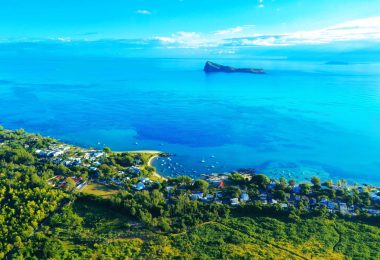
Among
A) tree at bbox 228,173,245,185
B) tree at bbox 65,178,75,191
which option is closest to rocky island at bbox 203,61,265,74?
tree at bbox 228,173,245,185

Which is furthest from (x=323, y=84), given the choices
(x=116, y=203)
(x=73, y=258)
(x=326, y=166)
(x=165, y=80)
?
(x=73, y=258)

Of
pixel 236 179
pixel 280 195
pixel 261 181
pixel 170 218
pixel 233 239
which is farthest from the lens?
pixel 236 179

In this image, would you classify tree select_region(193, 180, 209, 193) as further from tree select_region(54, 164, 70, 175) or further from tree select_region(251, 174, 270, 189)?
tree select_region(54, 164, 70, 175)

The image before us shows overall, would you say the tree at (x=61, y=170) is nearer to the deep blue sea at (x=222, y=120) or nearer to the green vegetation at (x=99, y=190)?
the green vegetation at (x=99, y=190)

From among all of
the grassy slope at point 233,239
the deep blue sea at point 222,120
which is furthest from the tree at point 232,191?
the deep blue sea at point 222,120

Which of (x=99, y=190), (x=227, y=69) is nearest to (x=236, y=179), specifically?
(x=99, y=190)

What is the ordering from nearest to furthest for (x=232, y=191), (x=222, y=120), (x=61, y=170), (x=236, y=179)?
1. (x=232, y=191)
2. (x=236, y=179)
3. (x=61, y=170)
4. (x=222, y=120)

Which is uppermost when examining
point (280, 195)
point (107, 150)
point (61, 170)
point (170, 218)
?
point (107, 150)

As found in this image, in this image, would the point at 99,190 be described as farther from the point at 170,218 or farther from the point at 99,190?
the point at 170,218

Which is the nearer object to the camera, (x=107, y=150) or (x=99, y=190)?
(x=99, y=190)
